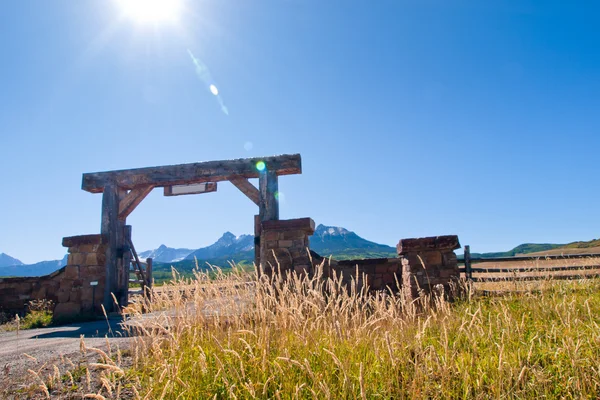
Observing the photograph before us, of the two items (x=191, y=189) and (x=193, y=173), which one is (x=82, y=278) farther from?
(x=193, y=173)

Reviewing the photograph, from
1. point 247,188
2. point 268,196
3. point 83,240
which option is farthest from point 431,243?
point 83,240

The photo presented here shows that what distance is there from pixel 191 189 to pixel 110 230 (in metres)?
2.02

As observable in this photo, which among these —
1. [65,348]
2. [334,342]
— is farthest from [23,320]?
[334,342]

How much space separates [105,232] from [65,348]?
15.9 feet

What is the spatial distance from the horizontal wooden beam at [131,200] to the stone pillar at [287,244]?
3488 millimetres

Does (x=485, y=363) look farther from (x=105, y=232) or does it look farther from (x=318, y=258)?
(x=105, y=232)

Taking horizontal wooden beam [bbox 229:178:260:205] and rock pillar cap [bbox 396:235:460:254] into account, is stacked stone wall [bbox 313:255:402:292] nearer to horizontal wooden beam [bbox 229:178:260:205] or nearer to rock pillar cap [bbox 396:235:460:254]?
rock pillar cap [bbox 396:235:460:254]

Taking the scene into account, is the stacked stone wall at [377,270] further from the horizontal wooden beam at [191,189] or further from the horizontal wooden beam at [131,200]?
the horizontal wooden beam at [131,200]

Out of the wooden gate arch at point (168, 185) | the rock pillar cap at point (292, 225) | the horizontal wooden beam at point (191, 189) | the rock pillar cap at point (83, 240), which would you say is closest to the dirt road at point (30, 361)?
the rock pillar cap at point (292, 225)

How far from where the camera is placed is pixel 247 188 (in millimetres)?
8195

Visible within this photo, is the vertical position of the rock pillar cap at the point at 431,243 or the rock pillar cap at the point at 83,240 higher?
the rock pillar cap at the point at 83,240

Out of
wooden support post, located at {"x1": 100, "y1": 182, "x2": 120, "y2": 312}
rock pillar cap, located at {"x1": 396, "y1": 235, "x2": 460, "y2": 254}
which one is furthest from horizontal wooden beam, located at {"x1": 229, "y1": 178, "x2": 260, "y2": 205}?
rock pillar cap, located at {"x1": 396, "y1": 235, "x2": 460, "y2": 254}

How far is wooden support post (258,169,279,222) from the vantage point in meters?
7.72

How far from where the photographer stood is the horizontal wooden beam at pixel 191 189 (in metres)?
8.65
